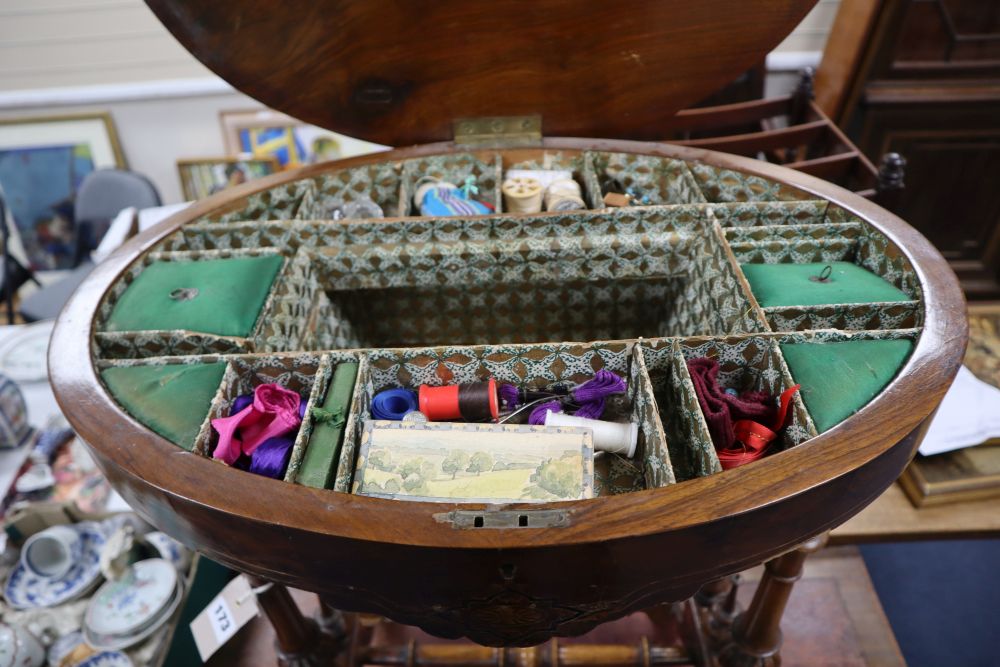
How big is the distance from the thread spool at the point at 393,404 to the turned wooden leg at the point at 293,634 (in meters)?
0.48

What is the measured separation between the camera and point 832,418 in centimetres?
97

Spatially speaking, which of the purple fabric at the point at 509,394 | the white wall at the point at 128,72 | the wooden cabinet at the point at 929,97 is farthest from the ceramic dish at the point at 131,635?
the wooden cabinet at the point at 929,97

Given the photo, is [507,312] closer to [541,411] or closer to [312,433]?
[541,411]

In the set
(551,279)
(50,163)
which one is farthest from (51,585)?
(50,163)

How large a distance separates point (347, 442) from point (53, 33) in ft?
10.7

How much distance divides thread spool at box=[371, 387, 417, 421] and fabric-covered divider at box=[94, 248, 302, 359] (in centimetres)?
28

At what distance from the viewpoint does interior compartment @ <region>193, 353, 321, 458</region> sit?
1.12 meters

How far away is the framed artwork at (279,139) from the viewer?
3375mm

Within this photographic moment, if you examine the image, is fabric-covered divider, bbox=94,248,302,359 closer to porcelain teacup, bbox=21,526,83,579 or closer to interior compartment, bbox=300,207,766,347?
interior compartment, bbox=300,207,766,347

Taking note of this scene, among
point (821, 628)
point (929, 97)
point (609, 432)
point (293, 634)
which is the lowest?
point (821, 628)

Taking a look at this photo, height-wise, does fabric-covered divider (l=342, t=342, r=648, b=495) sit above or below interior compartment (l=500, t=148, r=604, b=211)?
below

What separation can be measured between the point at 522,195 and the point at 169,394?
868 mm

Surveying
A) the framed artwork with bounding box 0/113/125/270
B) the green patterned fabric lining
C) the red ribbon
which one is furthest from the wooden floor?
the framed artwork with bounding box 0/113/125/270

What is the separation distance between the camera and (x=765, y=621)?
1405 mm
